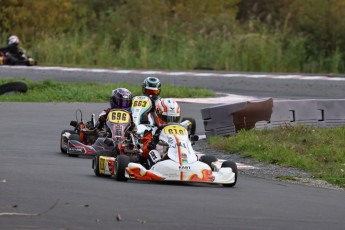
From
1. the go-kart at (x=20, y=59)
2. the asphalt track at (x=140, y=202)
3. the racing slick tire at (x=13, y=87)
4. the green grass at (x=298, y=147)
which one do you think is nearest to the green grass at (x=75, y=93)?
the racing slick tire at (x=13, y=87)

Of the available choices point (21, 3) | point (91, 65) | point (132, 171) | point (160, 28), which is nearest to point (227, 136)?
point (132, 171)

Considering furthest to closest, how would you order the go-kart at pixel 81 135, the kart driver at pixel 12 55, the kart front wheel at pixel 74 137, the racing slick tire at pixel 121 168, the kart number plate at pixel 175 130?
the kart driver at pixel 12 55 < the go-kart at pixel 81 135 < the kart front wheel at pixel 74 137 < the kart number plate at pixel 175 130 < the racing slick tire at pixel 121 168

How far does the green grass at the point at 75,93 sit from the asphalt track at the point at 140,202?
9.66m

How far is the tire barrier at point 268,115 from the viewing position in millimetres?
17328

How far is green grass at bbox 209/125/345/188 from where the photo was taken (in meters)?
14.2

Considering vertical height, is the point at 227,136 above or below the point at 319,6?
below

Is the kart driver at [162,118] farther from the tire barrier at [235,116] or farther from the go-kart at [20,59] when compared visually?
the go-kart at [20,59]

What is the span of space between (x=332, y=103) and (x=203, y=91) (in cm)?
819

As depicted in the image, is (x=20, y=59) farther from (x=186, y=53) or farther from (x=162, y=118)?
(x=162, y=118)

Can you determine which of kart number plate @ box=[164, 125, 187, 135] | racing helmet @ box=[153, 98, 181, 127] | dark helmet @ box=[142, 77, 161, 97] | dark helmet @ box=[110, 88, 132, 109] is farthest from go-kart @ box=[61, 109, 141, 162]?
dark helmet @ box=[142, 77, 161, 97]

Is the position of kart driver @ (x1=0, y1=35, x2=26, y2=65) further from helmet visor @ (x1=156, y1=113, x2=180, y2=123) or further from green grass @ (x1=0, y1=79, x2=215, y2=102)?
helmet visor @ (x1=156, y1=113, x2=180, y2=123)

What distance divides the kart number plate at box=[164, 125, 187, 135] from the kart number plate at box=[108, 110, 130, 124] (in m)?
2.15

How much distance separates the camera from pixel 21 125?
19.1 metres

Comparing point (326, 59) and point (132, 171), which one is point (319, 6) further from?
point (132, 171)
